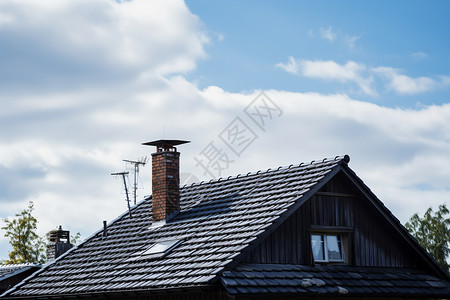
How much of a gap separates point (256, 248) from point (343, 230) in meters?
3.37

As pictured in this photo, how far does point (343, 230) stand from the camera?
20.0 m

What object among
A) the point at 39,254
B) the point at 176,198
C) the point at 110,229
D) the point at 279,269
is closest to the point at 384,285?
the point at 279,269

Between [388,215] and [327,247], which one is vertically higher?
[388,215]

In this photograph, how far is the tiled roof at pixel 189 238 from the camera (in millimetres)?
17328

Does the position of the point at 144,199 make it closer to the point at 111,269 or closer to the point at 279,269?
the point at 111,269

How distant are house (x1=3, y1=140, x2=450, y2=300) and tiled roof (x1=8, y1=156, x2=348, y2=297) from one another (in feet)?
0.15

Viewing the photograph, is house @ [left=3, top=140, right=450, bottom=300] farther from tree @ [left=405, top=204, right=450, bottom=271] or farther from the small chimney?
tree @ [left=405, top=204, right=450, bottom=271]

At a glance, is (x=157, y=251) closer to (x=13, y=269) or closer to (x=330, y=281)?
(x=330, y=281)

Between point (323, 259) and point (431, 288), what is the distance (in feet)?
10.6

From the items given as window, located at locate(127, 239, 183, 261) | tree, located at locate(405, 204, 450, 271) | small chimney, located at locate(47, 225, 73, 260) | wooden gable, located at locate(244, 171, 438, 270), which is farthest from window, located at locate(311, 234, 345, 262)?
tree, located at locate(405, 204, 450, 271)

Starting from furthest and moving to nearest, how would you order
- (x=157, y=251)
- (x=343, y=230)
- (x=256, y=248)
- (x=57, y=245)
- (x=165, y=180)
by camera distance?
(x=57, y=245) → (x=165, y=180) → (x=343, y=230) → (x=157, y=251) → (x=256, y=248)

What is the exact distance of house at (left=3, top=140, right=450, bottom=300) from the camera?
16.9 metres

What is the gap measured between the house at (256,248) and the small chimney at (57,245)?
4423mm

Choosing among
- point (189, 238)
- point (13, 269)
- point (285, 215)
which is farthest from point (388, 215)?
point (13, 269)
